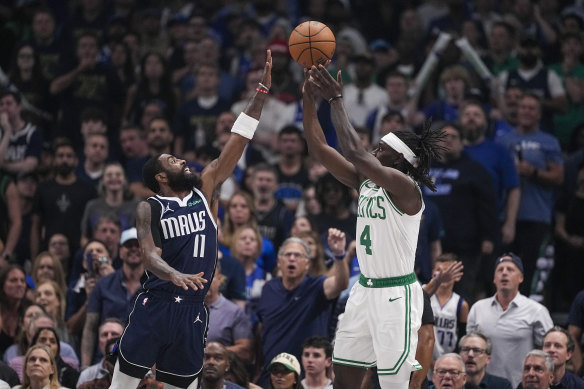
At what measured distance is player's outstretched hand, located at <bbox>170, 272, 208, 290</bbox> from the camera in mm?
8117

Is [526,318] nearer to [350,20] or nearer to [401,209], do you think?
[401,209]

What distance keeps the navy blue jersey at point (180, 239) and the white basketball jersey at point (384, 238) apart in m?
1.20

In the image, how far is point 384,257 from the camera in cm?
868

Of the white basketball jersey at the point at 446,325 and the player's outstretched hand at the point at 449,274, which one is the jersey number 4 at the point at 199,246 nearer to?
the player's outstretched hand at the point at 449,274

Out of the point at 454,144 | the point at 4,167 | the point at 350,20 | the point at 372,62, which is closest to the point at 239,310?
the point at 454,144

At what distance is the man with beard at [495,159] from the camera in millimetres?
14023

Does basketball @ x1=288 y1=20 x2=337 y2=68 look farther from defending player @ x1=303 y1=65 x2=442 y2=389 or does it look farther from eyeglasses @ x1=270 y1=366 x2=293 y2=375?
eyeglasses @ x1=270 y1=366 x2=293 y2=375

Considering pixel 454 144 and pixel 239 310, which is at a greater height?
pixel 454 144

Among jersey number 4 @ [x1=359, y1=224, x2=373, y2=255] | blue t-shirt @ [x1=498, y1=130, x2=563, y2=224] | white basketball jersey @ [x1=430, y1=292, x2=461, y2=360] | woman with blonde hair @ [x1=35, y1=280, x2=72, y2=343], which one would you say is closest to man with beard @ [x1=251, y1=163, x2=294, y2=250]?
woman with blonde hair @ [x1=35, y1=280, x2=72, y2=343]

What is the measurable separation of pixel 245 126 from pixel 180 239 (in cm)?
109

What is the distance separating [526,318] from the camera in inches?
462

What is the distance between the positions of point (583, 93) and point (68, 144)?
7.17 metres

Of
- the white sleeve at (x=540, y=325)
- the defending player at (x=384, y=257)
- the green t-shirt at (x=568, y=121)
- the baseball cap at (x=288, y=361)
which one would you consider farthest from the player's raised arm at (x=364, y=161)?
the green t-shirt at (x=568, y=121)

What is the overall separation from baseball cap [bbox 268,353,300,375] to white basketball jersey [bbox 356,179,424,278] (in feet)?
8.23
